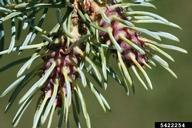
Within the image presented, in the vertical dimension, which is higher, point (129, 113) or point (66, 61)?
point (66, 61)

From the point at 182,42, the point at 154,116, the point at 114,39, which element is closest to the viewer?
the point at 114,39

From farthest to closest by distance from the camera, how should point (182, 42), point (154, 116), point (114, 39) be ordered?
point (182, 42) < point (154, 116) < point (114, 39)

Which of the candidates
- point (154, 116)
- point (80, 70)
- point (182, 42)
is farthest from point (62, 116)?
point (182, 42)

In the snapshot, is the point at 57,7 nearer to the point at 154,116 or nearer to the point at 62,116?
the point at 62,116

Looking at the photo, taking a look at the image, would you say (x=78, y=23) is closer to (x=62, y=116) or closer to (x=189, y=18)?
(x=62, y=116)

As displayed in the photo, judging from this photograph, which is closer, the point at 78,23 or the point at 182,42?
the point at 78,23

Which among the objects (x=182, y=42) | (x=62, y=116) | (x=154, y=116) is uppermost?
(x=62, y=116)

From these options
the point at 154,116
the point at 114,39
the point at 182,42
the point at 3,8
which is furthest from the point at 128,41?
the point at 182,42
